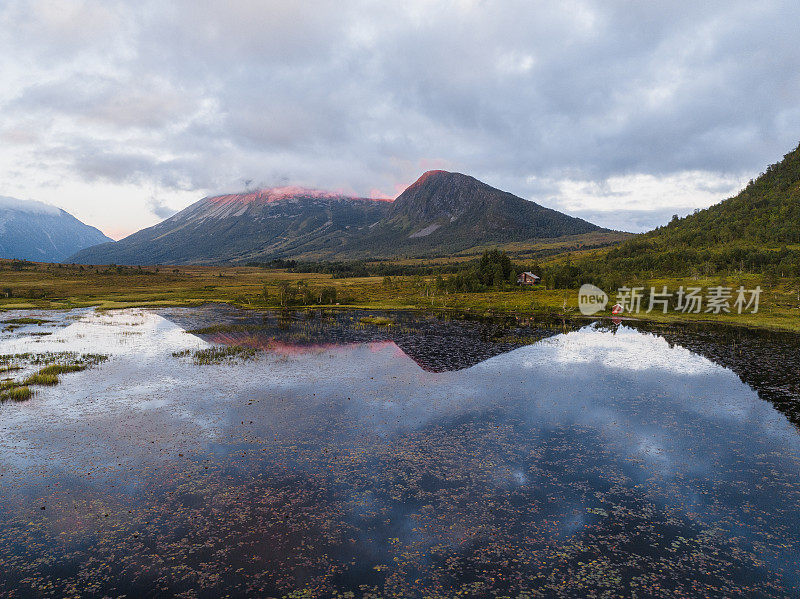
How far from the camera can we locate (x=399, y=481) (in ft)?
76.6

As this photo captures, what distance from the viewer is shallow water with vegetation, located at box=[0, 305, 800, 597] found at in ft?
54.0

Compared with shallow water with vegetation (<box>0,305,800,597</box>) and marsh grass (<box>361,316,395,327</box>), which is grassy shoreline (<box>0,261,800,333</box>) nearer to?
marsh grass (<box>361,316,395,327</box>)

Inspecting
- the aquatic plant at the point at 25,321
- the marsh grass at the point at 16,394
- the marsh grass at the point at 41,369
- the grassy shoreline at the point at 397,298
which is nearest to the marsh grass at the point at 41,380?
the marsh grass at the point at 41,369

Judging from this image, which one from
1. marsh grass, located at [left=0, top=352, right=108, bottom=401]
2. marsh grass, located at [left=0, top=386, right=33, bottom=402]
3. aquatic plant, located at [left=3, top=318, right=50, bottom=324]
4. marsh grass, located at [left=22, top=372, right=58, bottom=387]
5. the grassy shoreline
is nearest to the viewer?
marsh grass, located at [left=0, top=386, right=33, bottom=402]

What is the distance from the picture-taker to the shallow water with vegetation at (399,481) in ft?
54.0

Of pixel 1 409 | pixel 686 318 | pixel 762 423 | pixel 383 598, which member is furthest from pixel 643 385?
pixel 686 318

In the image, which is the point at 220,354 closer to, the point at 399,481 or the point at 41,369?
the point at 41,369

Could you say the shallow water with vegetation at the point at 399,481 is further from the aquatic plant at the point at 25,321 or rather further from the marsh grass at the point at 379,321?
the aquatic plant at the point at 25,321

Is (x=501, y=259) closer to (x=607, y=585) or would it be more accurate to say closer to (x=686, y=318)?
(x=686, y=318)

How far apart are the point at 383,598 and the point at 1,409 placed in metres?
35.3

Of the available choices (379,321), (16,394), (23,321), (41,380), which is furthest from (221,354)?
(23,321)

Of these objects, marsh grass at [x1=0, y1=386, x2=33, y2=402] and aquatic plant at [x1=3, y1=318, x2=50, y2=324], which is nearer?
marsh grass at [x1=0, y1=386, x2=33, y2=402]

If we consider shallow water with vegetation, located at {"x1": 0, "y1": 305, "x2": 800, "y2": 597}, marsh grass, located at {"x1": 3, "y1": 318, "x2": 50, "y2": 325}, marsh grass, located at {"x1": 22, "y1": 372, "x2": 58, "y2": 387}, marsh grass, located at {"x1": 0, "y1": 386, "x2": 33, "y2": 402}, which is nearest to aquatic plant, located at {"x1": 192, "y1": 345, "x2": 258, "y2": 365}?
shallow water with vegetation, located at {"x1": 0, "y1": 305, "x2": 800, "y2": 597}

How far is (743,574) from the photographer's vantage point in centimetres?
1667
